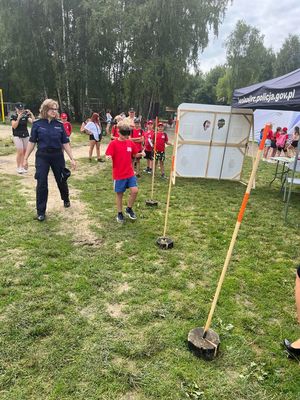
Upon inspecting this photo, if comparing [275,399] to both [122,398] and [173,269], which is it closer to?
[122,398]

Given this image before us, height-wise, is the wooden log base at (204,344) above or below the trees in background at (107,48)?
below

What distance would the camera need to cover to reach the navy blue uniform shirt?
4988 mm

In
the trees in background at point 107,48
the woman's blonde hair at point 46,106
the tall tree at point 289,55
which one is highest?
the tall tree at point 289,55

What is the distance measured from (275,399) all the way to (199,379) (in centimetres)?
57

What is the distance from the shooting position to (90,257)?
13.8 ft

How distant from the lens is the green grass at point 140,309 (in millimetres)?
2391

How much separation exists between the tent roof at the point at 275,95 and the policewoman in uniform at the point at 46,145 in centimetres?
431

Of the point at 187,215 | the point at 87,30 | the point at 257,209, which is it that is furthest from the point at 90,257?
the point at 87,30

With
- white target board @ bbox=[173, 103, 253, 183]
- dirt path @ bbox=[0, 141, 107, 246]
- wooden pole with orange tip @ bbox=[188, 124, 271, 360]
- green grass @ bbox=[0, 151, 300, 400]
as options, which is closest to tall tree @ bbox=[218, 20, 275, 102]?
white target board @ bbox=[173, 103, 253, 183]

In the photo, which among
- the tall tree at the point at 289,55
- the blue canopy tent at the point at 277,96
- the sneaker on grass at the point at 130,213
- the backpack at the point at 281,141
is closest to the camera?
the sneaker on grass at the point at 130,213

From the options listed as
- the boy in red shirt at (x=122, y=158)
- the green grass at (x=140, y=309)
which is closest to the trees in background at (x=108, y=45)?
the boy in red shirt at (x=122, y=158)

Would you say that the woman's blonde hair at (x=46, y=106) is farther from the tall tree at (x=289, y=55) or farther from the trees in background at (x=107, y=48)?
the tall tree at (x=289, y=55)

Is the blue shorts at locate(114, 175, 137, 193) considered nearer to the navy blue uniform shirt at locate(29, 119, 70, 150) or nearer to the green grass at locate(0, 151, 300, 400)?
the green grass at locate(0, 151, 300, 400)

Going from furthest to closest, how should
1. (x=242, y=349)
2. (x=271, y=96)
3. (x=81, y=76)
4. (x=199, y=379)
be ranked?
(x=81, y=76)
(x=271, y=96)
(x=242, y=349)
(x=199, y=379)
